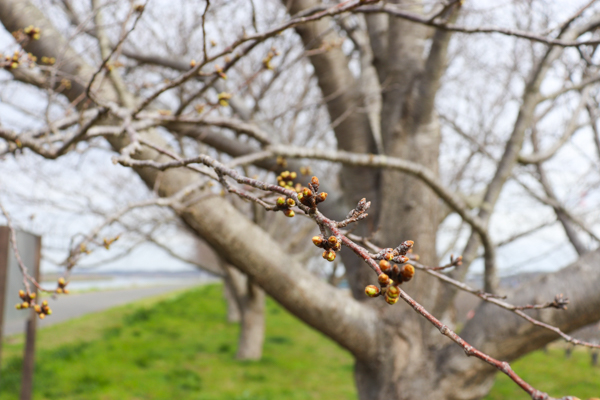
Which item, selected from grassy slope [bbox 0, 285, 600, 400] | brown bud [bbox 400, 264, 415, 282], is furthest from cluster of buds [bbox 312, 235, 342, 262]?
grassy slope [bbox 0, 285, 600, 400]

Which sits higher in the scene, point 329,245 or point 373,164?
point 373,164

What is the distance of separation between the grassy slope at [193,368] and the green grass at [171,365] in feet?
0.05

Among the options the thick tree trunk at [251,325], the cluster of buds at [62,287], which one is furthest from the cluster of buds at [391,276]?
the thick tree trunk at [251,325]

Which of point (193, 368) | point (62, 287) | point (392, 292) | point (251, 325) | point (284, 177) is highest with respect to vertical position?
point (251, 325)

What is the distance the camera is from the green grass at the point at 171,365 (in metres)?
5.25

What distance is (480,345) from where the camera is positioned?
2.70m

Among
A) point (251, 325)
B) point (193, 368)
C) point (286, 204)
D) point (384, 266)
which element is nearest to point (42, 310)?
point (286, 204)

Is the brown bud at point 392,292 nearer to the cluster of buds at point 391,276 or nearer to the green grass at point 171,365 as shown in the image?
the cluster of buds at point 391,276

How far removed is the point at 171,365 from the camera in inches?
260

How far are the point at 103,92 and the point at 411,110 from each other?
2.34m

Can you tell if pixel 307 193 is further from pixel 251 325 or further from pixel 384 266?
pixel 251 325

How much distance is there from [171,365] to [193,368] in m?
0.37

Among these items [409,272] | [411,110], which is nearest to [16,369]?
[411,110]

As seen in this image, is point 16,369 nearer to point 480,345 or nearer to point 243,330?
point 243,330
